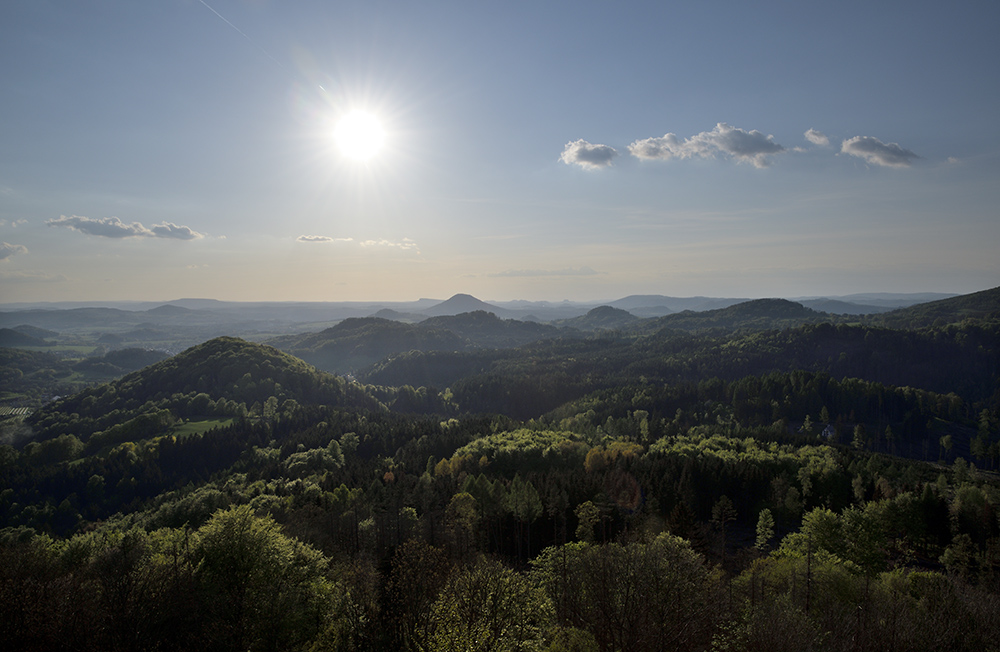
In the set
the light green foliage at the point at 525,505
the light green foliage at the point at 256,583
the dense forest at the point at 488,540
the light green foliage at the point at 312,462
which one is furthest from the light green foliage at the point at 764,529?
the light green foliage at the point at 312,462

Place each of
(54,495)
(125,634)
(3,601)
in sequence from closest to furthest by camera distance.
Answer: (3,601) < (125,634) < (54,495)

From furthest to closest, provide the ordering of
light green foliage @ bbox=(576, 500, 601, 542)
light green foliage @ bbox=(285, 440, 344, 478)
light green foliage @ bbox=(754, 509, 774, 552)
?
light green foliage @ bbox=(285, 440, 344, 478) → light green foliage @ bbox=(754, 509, 774, 552) → light green foliage @ bbox=(576, 500, 601, 542)

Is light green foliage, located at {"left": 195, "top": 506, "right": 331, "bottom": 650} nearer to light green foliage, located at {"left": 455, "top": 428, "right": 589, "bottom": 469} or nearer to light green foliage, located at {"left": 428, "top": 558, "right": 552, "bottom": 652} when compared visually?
light green foliage, located at {"left": 428, "top": 558, "right": 552, "bottom": 652}

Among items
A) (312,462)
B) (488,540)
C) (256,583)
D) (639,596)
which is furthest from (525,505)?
(312,462)

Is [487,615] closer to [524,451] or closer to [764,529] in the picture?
[764,529]

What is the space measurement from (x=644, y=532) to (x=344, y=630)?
4197cm

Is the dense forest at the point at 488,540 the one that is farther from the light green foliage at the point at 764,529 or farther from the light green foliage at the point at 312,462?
the light green foliage at the point at 312,462

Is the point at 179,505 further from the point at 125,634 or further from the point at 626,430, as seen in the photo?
the point at 626,430

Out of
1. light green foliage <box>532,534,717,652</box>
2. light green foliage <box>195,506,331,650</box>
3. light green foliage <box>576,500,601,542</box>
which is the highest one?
light green foliage <box>195,506,331,650</box>

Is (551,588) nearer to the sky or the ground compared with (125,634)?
nearer to the ground

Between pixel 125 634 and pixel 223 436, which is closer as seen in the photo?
pixel 125 634

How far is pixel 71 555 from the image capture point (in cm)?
4238

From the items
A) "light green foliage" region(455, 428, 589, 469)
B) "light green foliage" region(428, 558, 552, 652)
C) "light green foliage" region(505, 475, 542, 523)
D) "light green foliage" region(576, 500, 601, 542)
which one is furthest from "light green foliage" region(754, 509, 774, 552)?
"light green foliage" region(428, 558, 552, 652)

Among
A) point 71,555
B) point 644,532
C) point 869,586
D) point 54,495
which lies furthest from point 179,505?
point 869,586
